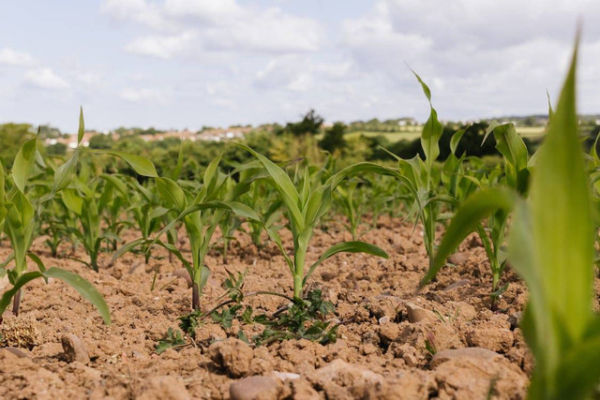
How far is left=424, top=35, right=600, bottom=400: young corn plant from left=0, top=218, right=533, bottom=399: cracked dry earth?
7.7 inches

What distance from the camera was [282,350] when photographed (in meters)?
1.92

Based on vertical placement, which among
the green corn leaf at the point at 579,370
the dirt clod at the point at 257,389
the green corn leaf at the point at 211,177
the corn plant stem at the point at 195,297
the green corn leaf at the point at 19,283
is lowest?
the corn plant stem at the point at 195,297

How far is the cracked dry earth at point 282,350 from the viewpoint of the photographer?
1.57 metres

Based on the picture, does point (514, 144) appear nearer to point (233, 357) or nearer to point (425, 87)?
point (425, 87)

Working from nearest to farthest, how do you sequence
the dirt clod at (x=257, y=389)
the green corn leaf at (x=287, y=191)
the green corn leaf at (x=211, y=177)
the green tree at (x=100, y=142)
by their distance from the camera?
the dirt clod at (x=257, y=389) → the green corn leaf at (x=287, y=191) → the green corn leaf at (x=211, y=177) → the green tree at (x=100, y=142)

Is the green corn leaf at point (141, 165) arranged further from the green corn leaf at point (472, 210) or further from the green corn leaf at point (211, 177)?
the green corn leaf at point (472, 210)

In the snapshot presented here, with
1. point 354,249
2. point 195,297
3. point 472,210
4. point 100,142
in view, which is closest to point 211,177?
point 195,297

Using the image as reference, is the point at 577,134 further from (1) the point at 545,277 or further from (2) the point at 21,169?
(2) the point at 21,169

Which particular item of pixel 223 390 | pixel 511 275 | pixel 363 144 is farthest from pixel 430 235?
pixel 363 144

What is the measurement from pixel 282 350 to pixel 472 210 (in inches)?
42.0

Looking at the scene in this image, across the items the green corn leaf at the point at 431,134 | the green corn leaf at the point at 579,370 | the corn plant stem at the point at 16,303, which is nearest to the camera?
the green corn leaf at the point at 579,370

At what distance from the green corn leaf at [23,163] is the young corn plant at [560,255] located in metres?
2.18

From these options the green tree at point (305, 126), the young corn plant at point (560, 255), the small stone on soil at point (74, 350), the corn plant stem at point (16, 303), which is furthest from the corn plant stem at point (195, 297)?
the green tree at point (305, 126)

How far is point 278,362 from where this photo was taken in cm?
184
